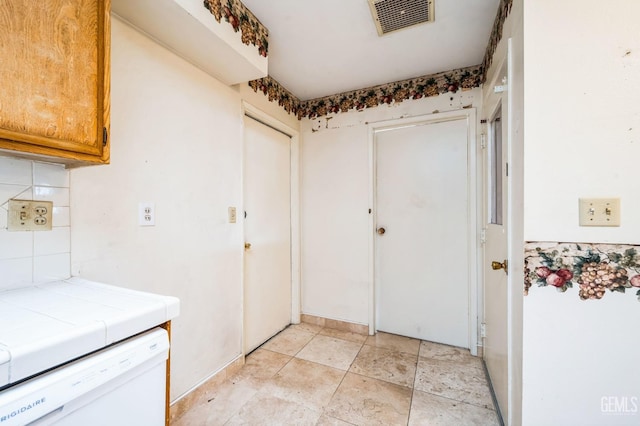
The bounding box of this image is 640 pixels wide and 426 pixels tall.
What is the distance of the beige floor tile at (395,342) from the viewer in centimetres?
225

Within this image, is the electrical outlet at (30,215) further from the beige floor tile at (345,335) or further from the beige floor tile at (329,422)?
the beige floor tile at (345,335)

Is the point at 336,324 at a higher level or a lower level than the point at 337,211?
lower

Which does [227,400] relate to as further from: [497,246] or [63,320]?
[497,246]

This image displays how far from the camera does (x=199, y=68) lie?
1662mm

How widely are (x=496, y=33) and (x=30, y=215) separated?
96.8 inches

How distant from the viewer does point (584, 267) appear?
3.34 ft

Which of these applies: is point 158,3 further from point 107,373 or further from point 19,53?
point 107,373

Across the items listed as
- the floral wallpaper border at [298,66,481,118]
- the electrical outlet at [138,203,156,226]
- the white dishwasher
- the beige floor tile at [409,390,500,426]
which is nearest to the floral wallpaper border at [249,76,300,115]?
the floral wallpaper border at [298,66,481,118]

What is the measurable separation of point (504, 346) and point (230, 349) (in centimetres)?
170

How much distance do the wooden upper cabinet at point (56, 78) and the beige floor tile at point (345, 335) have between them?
2.24m

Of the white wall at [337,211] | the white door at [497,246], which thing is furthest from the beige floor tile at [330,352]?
the white door at [497,246]

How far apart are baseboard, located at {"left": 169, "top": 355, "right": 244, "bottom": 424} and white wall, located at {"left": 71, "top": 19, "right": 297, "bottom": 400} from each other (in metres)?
0.04

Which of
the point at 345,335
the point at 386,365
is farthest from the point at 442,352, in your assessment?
the point at 345,335

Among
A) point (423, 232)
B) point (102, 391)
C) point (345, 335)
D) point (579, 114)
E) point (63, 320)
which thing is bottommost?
point (345, 335)
